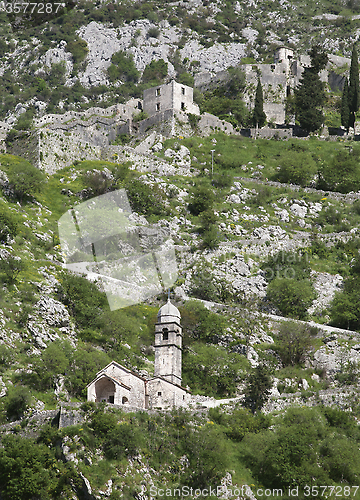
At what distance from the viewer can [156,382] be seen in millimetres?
52969

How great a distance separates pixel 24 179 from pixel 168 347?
2984 cm

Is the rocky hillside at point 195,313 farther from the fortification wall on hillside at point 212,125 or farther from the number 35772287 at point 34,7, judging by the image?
the number 35772287 at point 34,7

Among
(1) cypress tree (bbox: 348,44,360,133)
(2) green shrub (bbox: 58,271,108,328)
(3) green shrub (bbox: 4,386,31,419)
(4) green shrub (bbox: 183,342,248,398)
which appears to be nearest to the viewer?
(3) green shrub (bbox: 4,386,31,419)

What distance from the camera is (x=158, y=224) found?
78.8 m

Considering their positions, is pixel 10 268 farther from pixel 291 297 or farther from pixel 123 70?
pixel 123 70

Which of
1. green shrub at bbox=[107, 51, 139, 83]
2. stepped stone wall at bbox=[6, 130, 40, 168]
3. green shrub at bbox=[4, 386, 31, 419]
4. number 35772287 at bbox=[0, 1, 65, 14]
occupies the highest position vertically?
number 35772287 at bbox=[0, 1, 65, 14]

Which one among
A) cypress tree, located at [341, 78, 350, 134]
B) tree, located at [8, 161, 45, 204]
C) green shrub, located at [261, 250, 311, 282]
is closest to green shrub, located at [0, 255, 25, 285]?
tree, located at [8, 161, 45, 204]

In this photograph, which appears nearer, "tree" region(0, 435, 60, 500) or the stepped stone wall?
"tree" region(0, 435, 60, 500)

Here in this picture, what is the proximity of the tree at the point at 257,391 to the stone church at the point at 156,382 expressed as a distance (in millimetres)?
5545

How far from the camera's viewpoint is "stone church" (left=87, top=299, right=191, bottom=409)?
166ft

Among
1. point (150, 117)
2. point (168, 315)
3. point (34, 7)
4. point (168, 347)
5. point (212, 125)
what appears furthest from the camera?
point (34, 7)

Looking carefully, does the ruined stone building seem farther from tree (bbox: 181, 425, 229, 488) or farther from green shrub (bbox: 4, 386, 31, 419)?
tree (bbox: 181, 425, 229, 488)

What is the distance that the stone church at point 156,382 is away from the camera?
50.7m

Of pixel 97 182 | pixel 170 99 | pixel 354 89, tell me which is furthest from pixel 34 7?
pixel 354 89
